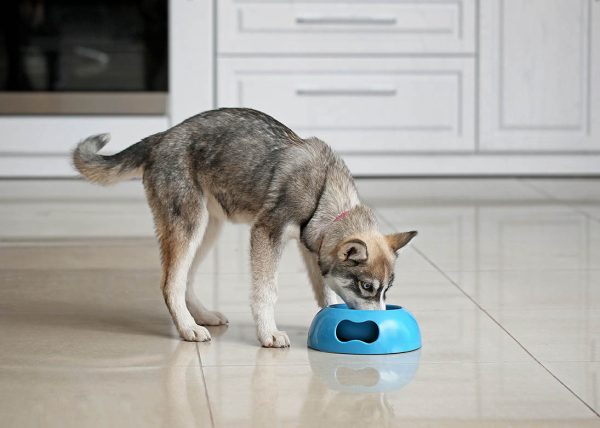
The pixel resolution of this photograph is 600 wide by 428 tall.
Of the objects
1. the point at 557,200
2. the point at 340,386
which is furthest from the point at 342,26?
the point at 340,386

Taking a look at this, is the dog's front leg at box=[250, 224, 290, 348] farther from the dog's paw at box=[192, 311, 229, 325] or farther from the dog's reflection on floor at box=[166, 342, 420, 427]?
the dog's paw at box=[192, 311, 229, 325]

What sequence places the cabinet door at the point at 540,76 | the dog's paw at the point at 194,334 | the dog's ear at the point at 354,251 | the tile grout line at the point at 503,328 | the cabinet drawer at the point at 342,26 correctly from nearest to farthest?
1. the tile grout line at the point at 503,328
2. the dog's ear at the point at 354,251
3. the dog's paw at the point at 194,334
4. the cabinet drawer at the point at 342,26
5. the cabinet door at the point at 540,76

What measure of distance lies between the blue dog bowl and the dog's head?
0.04 metres

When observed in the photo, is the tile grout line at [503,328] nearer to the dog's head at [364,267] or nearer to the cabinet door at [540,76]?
the dog's head at [364,267]

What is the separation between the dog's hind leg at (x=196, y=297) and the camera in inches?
139

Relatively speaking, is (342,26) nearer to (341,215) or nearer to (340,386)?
(341,215)

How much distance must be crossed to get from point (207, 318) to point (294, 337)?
0.99 feet

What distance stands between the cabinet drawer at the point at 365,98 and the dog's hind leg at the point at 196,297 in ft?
10.6

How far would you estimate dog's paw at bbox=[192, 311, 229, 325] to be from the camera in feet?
11.6

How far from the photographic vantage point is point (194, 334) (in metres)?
3.31

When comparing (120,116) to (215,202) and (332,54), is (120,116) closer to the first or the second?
(332,54)

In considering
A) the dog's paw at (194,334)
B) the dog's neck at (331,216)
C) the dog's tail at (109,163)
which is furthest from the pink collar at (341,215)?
the dog's tail at (109,163)

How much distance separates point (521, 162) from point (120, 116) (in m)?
2.36

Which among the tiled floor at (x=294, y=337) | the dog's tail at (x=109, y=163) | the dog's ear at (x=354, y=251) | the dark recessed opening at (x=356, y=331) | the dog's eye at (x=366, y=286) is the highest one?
the dog's tail at (x=109, y=163)
